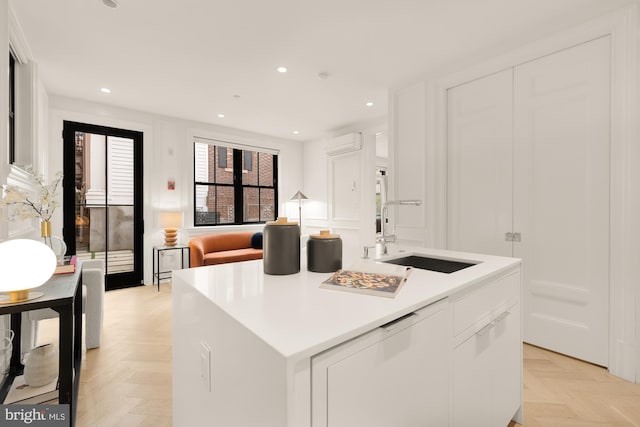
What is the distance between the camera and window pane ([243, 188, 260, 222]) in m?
5.76

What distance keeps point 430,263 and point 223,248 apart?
395cm

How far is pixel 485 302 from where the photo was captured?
1.25 m

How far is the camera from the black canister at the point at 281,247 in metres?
1.15

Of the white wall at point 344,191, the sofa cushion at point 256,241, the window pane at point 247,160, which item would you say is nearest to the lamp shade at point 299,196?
the white wall at point 344,191

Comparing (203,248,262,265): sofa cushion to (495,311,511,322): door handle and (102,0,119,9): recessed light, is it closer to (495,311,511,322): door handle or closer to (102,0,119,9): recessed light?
(102,0,119,9): recessed light

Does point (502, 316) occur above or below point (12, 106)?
below

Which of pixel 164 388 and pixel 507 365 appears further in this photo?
pixel 164 388

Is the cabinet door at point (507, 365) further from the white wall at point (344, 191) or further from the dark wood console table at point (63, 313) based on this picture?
the white wall at point (344, 191)

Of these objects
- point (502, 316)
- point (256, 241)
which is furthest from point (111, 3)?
point (256, 241)

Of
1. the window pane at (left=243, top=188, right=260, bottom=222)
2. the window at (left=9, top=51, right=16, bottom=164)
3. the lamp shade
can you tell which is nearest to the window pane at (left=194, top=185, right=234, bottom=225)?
the window pane at (left=243, top=188, right=260, bottom=222)

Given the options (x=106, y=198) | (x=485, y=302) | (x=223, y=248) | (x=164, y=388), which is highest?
(x=106, y=198)

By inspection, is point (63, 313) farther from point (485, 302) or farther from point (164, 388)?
point (485, 302)

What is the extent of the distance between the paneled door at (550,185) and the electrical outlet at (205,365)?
267cm

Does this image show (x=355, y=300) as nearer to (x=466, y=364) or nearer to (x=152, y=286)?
(x=466, y=364)
